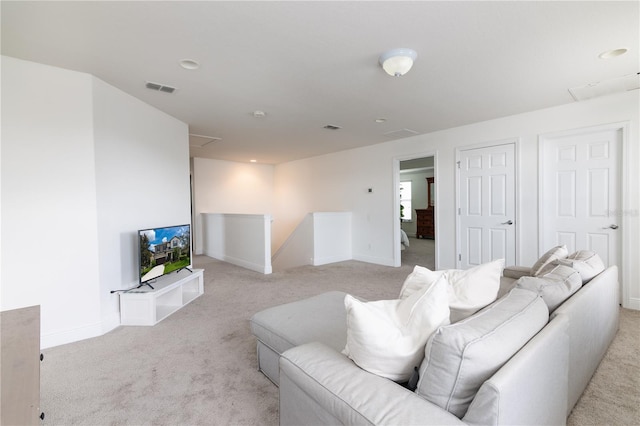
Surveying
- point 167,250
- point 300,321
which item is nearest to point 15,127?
point 167,250

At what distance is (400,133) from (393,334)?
14.4ft

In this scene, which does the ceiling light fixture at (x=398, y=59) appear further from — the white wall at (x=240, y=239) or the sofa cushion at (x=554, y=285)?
the white wall at (x=240, y=239)

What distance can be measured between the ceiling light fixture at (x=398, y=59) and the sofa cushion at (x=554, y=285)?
1.76m

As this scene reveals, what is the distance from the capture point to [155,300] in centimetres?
306

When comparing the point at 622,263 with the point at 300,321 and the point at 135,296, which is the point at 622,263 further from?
the point at 135,296

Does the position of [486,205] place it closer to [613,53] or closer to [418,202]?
[613,53]

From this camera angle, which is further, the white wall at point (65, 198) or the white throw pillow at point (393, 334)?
the white wall at point (65, 198)

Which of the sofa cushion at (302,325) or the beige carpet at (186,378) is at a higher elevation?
the sofa cushion at (302,325)

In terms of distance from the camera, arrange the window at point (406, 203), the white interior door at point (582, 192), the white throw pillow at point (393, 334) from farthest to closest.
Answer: the window at point (406, 203) → the white interior door at point (582, 192) → the white throw pillow at point (393, 334)

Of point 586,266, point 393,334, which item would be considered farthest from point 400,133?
point 393,334

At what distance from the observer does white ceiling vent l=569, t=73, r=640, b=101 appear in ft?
9.50

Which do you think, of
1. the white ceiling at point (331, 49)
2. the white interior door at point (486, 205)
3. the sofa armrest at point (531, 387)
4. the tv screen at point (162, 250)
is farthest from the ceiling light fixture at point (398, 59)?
the tv screen at point (162, 250)

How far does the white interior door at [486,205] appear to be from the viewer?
13.7 ft

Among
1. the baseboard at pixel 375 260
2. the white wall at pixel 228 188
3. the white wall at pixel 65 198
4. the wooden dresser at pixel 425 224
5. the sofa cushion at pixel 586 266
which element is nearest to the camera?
the sofa cushion at pixel 586 266
